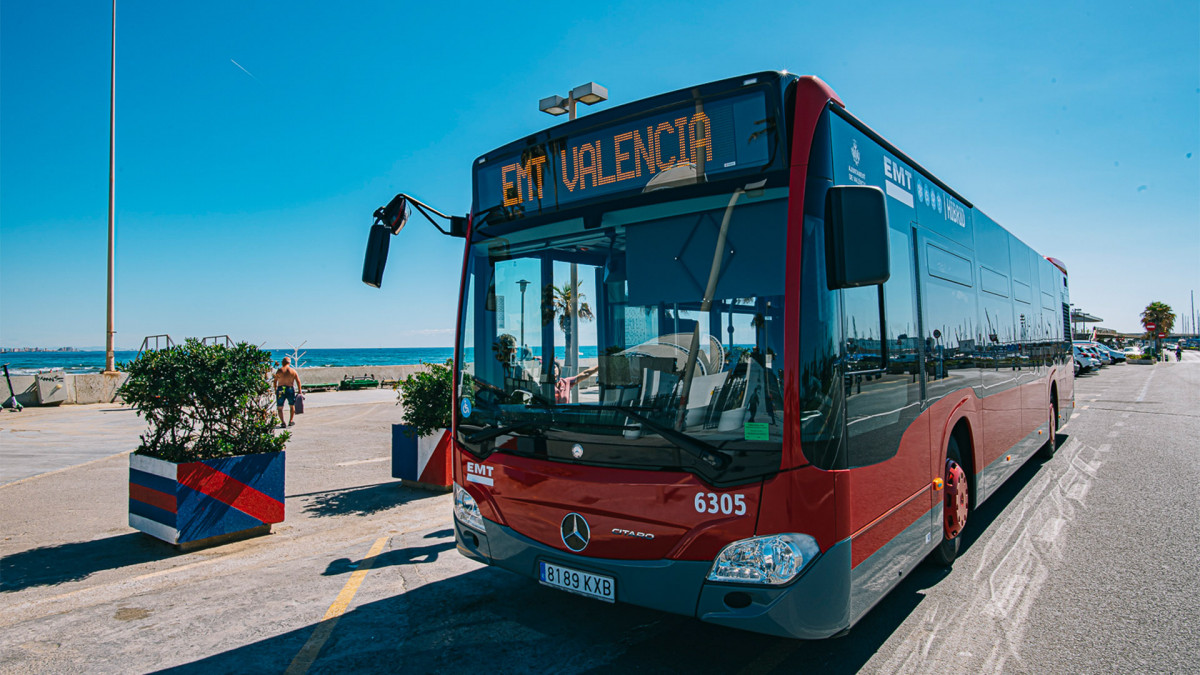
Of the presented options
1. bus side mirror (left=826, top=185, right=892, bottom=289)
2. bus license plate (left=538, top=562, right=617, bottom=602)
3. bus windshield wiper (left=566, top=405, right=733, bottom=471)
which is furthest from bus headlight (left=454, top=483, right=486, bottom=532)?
bus side mirror (left=826, top=185, right=892, bottom=289)

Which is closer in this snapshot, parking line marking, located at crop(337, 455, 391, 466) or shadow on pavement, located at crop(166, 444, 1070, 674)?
shadow on pavement, located at crop(166, 444, 1070, 674)

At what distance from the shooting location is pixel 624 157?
3.67m

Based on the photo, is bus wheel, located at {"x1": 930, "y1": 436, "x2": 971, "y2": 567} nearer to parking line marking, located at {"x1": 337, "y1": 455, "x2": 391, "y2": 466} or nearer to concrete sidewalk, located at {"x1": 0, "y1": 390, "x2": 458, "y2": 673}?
concrete sidewalk, located at {"x1": 0, "y1": 390, "x2": 458, "y2": 673}

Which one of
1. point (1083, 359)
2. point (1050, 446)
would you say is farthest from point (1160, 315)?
point (1050, 446)

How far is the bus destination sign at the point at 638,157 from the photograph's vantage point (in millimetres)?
3287

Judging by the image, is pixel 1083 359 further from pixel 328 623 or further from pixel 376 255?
pixel 328 623

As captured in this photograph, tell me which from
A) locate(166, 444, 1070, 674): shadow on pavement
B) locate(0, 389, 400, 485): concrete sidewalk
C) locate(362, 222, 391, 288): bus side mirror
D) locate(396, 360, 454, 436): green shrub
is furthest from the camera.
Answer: locate(0, 389, 400, 485): concrete sidewalk

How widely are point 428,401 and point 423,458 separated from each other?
28.9 inches

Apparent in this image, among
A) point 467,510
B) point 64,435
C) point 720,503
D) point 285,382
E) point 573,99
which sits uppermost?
point 573,99

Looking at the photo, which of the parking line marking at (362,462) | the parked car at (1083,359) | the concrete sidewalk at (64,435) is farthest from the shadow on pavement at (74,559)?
the parked car at (1083,359)

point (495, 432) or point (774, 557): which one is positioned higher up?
point (495, 432)

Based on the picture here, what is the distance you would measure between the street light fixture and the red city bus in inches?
177

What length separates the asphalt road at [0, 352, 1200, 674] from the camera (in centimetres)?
365

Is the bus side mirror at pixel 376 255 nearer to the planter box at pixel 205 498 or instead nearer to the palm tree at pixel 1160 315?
the planter box at pixel 205 498
